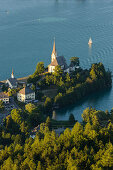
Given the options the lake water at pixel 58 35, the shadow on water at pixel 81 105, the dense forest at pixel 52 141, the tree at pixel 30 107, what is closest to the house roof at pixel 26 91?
the dense forest at pixel 52 141

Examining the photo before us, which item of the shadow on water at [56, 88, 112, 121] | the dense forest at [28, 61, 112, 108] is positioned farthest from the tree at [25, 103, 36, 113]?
the dense forest at [28, 61, 112, 108]

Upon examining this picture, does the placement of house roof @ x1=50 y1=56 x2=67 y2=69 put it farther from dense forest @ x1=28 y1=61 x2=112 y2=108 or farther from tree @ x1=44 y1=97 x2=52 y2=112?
tree @ x1=44 y1=97 x2=52 y2=112

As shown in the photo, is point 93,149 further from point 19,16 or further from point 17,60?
point 19,16

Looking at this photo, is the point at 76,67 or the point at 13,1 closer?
the point at 76,67

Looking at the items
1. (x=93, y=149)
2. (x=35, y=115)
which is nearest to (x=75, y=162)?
(x=93, y=149)

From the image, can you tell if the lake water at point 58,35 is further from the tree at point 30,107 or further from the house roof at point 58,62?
the house roof at point 58,62

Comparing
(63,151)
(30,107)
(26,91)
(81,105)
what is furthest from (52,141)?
(81,105)
